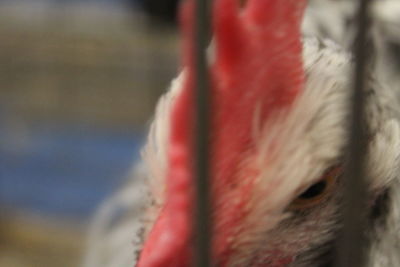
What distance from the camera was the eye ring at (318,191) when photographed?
59 centimetres

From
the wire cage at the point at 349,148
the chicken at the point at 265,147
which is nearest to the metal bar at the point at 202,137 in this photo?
the wire cage at the point at 349,148

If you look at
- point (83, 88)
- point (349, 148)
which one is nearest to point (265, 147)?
point (349, 148)

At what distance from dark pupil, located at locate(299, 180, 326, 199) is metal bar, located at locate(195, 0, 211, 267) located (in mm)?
194

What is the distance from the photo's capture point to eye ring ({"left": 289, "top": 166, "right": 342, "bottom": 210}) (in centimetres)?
59

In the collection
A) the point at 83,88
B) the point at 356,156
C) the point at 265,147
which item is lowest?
the point at 356,156

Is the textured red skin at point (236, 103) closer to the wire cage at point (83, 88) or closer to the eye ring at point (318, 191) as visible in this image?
the eye ring at point (318, 191)

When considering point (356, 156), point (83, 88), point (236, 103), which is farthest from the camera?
point (83, 88)

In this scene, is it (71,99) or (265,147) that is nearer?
(265,147)

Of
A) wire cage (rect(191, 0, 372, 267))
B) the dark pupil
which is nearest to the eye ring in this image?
the dark pupil

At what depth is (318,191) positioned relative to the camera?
1.99 feet

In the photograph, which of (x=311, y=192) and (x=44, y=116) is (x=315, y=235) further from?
(x=44, y=116)

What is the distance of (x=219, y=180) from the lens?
1.92 ft

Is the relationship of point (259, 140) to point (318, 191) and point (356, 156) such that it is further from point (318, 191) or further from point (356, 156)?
point (356, 156)

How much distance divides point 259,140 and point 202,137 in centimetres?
20
